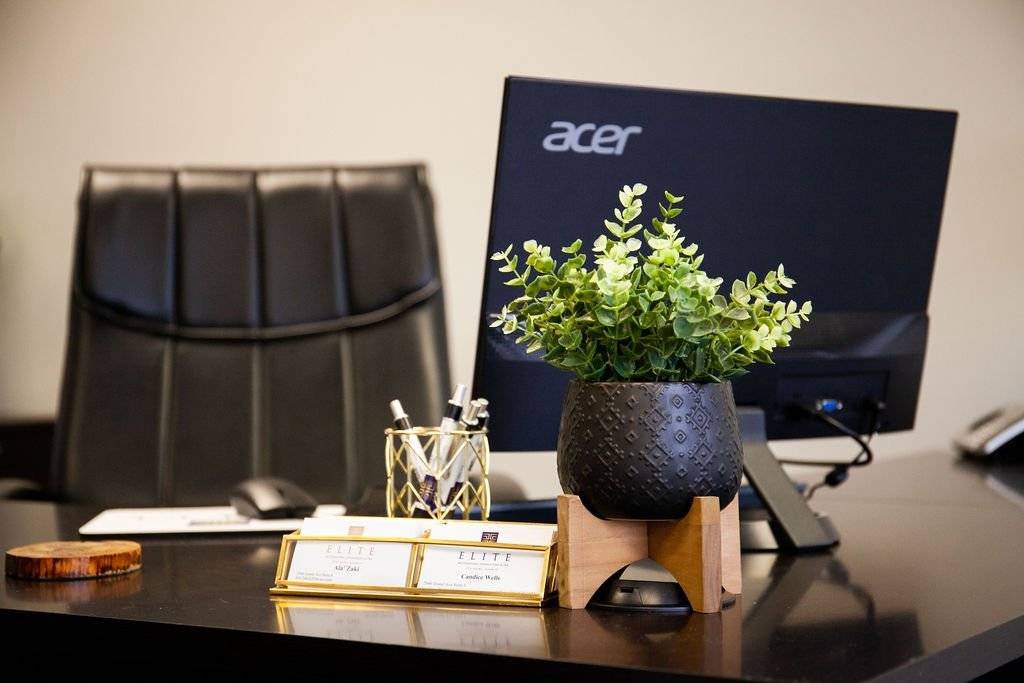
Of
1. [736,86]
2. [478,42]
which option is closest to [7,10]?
[478,42]

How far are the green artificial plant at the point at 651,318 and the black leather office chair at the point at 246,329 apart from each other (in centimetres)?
103

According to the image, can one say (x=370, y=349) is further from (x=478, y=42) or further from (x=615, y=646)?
(x=615, y=646)

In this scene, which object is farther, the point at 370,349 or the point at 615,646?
the point at 370,349

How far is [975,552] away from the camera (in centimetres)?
107

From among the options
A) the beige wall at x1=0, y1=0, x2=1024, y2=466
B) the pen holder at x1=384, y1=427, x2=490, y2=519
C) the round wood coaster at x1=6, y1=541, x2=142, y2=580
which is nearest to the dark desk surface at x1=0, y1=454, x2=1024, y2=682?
the round wood coaster at x1=6, y1=541, x2=142, y2=580

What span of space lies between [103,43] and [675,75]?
4.44 feet

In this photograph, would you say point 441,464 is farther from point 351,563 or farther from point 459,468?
point 351,563

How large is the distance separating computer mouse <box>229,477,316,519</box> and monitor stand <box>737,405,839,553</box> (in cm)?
50

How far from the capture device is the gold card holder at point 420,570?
2.69 feet

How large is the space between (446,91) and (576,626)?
5.74 ft

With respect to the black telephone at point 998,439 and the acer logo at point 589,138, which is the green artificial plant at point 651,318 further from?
the black telephone at point 998,439

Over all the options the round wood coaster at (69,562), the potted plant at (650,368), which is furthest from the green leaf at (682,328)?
the round wood coaster at (69,562)

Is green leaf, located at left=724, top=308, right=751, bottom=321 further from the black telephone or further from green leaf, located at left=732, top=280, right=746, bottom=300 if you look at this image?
the black telephone

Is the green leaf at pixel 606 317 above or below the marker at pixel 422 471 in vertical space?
above
